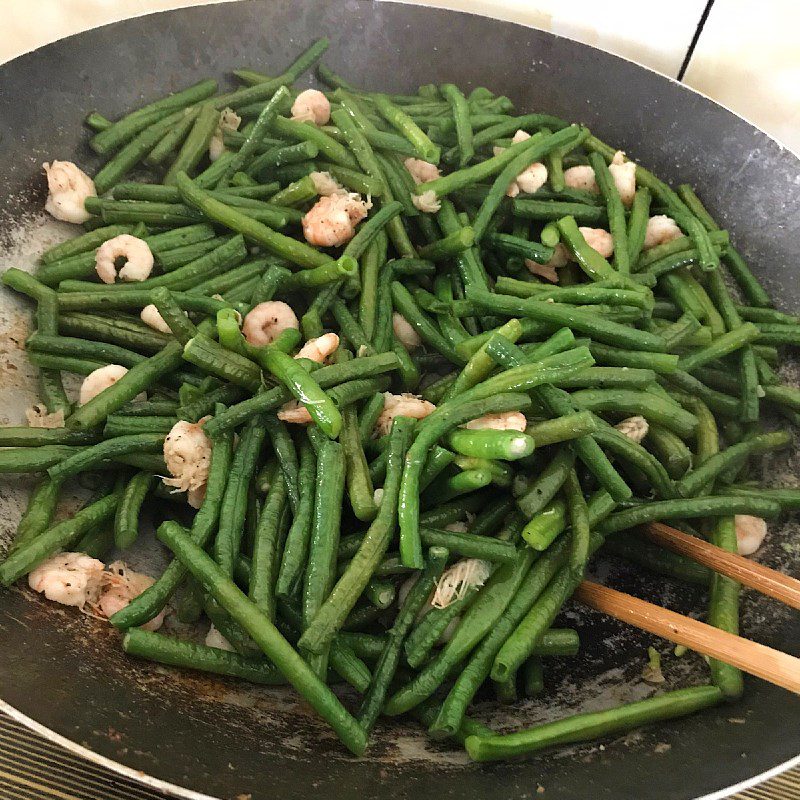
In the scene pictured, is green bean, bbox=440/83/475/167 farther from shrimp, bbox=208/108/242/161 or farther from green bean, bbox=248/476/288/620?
green bean, bbox=248/476/288/620

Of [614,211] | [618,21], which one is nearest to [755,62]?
[618,21]

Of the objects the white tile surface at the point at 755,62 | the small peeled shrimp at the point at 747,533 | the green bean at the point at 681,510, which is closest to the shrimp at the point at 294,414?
the green bean at the point at 681,510

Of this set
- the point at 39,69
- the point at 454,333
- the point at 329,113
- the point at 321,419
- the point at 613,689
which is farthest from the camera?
the point at 329,113

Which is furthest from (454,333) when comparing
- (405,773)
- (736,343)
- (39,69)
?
(39,69)

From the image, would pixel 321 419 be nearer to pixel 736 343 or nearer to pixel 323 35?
pixel 736 343

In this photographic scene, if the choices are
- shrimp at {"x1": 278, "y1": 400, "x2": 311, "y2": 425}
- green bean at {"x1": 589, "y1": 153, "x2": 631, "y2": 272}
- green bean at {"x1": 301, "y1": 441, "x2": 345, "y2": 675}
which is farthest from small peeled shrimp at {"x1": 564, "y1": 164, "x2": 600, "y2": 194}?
green bean at {"x1": 301, "y1": 441, "x2": 345, "y2": 675}

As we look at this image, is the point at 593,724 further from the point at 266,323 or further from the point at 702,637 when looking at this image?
the point at 266,323

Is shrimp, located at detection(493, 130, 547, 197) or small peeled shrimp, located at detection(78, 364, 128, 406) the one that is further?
shrimp, located at detection(493, 130, 547, 197)
